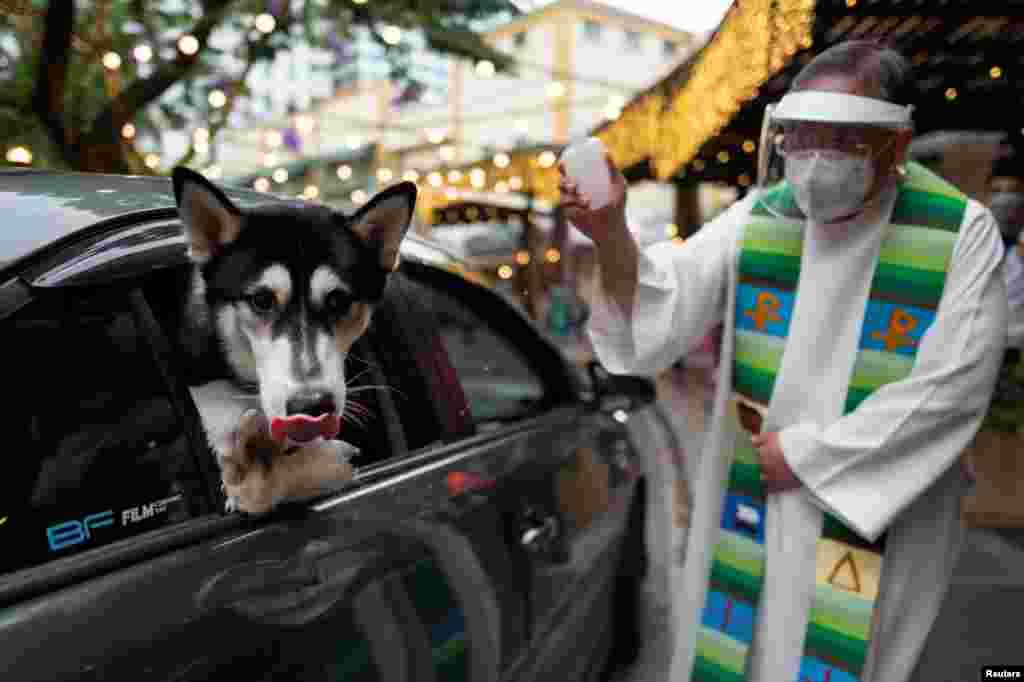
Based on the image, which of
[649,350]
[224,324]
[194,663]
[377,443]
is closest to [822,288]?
[649,350]

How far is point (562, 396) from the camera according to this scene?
3150 millimetres

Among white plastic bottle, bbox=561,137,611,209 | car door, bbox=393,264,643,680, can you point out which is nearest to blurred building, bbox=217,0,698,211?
car door, bbox=393,264,643,680

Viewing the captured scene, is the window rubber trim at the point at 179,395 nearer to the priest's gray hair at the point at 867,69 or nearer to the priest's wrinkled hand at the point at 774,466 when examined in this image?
the priest's wrinkled hand at the point at 774,466

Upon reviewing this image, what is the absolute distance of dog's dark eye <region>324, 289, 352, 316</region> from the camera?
1.16 meters

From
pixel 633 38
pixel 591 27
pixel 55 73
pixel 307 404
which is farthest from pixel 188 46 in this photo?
pixel 307 404

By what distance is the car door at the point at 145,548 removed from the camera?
122 centimetres

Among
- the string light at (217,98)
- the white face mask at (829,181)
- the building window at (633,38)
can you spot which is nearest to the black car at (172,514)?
the white face mask at (829,181)

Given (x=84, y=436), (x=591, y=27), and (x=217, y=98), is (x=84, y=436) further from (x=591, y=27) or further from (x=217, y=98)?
(x=217, y=98)

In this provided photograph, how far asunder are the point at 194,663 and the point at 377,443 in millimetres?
650

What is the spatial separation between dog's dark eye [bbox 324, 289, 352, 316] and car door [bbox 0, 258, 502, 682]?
413mm

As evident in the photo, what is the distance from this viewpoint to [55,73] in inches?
160

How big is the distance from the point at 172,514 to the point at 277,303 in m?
0.55

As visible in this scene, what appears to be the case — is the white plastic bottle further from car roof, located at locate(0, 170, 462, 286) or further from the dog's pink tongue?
the dog's pink tongue

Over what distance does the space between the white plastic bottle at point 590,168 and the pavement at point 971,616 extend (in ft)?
4.70
